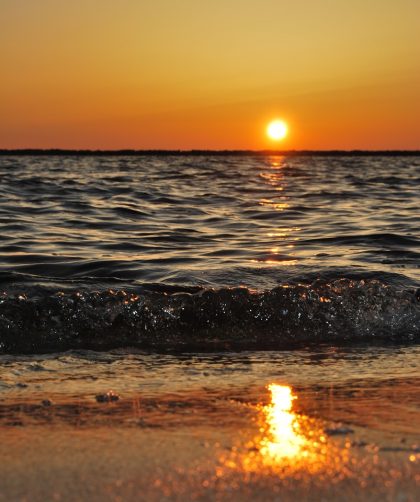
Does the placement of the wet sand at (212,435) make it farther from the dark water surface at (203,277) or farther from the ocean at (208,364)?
the dark water surface at (203,277)

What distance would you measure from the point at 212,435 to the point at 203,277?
5.14 meters

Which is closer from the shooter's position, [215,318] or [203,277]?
[215,318]

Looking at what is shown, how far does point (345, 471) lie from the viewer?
2.74 meters

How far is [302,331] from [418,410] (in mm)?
2667

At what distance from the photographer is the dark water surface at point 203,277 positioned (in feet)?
20.5

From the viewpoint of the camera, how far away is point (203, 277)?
8359mm

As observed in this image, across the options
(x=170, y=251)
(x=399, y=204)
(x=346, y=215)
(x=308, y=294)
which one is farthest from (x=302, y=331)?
(x=399, y=204)

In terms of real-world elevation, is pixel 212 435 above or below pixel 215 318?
above

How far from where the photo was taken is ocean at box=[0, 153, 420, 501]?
2746mm

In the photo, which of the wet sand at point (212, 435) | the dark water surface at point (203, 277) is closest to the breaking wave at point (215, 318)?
the dark water surface at point (203, 277)

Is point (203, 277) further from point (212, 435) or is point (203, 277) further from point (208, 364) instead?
point (212, 435)

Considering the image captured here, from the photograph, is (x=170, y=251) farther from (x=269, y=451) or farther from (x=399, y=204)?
(x=399, y=204)

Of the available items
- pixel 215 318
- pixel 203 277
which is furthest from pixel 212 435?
pixel 203 277

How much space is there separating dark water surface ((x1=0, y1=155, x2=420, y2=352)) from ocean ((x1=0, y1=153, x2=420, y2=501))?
21mm
